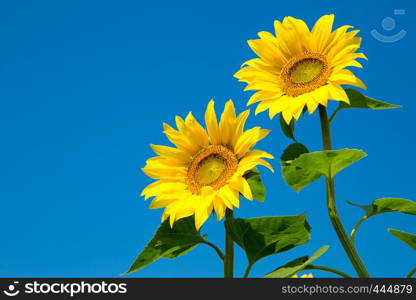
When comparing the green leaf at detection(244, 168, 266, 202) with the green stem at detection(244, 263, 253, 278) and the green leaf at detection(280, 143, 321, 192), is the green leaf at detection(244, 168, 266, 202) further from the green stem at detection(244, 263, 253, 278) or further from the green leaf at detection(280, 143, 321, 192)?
the green stem at detection(244, 263, 253, 278)

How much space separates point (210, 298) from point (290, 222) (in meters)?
0.47

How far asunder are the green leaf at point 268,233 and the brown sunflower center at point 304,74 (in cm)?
59

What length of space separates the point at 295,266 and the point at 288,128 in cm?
62

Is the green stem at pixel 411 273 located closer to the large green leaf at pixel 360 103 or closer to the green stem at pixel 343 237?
the green stem at pixel 343 237

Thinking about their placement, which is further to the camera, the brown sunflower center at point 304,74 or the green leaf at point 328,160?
the brown sunflower center at point 304,74

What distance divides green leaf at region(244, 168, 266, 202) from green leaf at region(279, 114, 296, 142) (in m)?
0.24

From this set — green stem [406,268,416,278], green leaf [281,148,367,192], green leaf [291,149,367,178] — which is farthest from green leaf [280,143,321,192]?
green stem [406,268,416,278]

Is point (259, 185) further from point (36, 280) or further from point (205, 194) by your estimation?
point (36, 280)

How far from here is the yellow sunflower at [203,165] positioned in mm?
2268

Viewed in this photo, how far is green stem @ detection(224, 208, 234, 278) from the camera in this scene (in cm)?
229

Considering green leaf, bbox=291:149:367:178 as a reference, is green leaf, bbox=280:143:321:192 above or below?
above

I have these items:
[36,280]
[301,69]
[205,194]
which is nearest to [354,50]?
[301,69]

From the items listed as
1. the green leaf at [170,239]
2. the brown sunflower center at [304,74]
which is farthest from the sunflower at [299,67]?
the green leaf at [170,239]

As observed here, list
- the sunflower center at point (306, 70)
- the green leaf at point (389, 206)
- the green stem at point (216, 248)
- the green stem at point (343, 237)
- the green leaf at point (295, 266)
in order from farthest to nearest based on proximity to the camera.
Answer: the sunflower center at point (306, 70) → the green stem at point (216, 248) → the green leaf at point (389, 206) → the green stem at point (343, 237) → the green leaf at point (295, 266)
